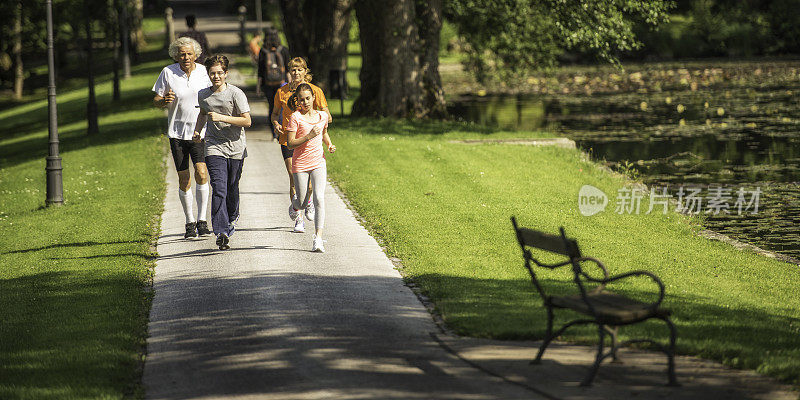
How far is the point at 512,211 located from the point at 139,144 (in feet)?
38.2

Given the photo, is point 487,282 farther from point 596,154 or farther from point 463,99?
point 463,99

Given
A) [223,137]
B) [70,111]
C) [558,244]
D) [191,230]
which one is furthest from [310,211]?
[70,111]

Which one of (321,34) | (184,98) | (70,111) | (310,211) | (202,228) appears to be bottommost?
(70,111)

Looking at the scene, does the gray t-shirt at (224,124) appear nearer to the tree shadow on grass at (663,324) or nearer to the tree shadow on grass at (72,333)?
the tree shadow on grass at (72,333)

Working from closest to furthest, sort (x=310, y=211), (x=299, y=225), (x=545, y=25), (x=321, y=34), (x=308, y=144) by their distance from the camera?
(x=308, y=144) < (x=310, y=211) < (x=299, y=225) < (x=545, y=25) < (x=321, y=34)

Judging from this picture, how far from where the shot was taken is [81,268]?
11086 millimetres

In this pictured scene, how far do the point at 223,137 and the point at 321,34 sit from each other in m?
22.2

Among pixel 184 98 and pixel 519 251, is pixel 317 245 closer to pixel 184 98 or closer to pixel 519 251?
pixel 184 98

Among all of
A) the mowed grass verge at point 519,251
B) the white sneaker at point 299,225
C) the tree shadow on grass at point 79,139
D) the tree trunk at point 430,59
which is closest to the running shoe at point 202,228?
the white sneaker at point 299,225

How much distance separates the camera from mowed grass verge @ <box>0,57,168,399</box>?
7.31 metres

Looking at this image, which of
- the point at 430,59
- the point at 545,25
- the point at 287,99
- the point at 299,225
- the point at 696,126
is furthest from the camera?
the point at 545,25

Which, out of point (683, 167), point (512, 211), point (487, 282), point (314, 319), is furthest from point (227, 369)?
point (683, 167)

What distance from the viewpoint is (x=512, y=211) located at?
14.0 metres

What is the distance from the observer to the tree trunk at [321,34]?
3203 cm
